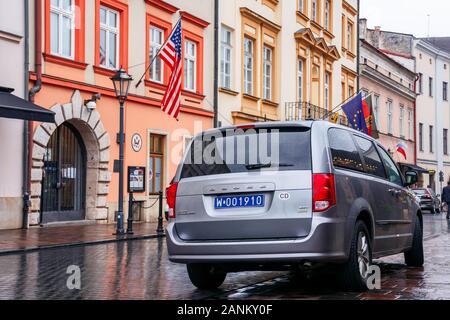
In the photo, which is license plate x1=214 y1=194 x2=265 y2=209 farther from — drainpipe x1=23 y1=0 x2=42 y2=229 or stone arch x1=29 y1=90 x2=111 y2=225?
stone arch x1=29 y1=90 x2=111 y2=225

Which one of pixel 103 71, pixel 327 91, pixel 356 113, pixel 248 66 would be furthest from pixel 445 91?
pixel 103 71

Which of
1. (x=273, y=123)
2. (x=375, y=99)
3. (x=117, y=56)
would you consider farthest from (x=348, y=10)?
(x=273, y=123)

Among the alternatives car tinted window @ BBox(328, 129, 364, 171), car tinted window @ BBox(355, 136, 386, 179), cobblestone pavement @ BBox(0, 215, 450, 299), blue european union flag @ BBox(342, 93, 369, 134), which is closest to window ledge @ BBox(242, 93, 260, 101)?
blue european union flag @ BBox(342, 93, 369, 134)

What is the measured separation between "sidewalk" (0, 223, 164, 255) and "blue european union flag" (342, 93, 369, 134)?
14.9m

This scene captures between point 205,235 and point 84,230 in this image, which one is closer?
point 205,235

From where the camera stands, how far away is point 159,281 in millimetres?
9336

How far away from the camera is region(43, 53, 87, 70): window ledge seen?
61.7ft

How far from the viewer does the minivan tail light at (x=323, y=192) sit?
7.50m

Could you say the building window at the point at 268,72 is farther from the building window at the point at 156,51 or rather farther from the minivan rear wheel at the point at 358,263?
the minivan rear wheel at the point at 358,263
